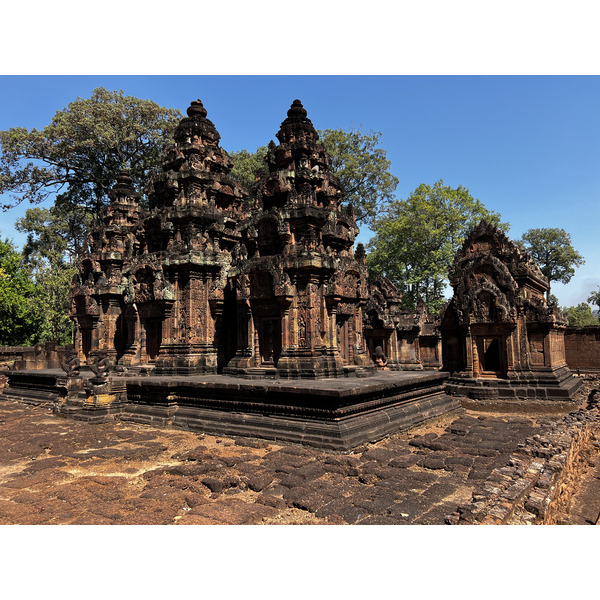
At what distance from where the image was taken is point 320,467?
638cm

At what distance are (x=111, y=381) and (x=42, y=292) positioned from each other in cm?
2237

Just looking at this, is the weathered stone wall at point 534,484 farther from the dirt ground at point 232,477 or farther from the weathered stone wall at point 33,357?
the weathered stone wall at point 33,357

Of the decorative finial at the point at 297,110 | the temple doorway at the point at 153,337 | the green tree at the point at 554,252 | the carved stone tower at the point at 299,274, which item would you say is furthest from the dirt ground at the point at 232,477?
the green tree at the point at 554,252

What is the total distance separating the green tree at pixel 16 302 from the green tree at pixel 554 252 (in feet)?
151

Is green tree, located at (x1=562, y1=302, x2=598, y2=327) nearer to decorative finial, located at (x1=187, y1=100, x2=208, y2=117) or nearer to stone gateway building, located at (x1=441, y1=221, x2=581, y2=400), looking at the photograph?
A: stone gateway building, located at (x1=441, y1=221, x2=581, y2=400)

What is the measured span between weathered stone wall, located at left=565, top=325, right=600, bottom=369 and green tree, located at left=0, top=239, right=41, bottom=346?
1282 inches

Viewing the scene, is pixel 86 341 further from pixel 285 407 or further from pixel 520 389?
pixel 520 389

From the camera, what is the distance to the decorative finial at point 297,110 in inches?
523

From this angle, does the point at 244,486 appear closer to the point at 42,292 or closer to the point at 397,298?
the point at 397,298

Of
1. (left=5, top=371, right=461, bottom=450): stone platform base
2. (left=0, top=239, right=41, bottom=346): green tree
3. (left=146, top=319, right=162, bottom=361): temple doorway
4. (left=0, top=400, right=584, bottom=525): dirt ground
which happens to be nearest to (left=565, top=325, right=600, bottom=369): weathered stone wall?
(left=5, top=371, right=461, bottom=450): stone platform base

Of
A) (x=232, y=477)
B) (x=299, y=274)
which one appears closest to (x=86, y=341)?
(x=299, y=274)

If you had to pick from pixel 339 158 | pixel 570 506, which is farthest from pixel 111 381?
pixel 339 158

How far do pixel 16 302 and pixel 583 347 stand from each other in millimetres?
34946

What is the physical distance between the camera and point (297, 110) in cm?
1331
